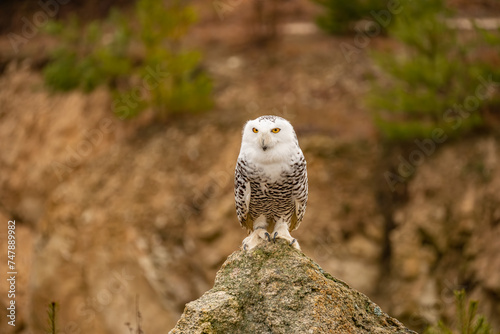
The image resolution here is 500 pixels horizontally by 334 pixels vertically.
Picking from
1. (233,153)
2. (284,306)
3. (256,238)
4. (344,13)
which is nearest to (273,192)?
(256,238)

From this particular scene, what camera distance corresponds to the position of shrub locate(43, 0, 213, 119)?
12.0 meters

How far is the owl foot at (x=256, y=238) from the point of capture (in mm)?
4170

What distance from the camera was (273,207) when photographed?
434cm

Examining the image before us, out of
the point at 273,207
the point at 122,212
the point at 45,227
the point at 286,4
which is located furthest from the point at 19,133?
the point at 273,207

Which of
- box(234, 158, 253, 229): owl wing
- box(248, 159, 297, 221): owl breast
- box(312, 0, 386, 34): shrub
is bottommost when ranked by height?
box(248, 159, 297, 221): owl breast

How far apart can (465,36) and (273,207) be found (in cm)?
938

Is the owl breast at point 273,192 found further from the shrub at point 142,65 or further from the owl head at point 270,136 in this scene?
the shrub at point 142,65

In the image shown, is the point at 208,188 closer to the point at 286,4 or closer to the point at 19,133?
the point at 19,133

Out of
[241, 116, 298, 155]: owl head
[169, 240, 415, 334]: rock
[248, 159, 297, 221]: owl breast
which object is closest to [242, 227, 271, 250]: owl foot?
[248, 159, 297, 221]: owl breast

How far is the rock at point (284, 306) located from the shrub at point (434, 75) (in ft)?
23.1

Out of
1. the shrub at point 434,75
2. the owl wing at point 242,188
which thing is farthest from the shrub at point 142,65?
the owl wing at point 242,188

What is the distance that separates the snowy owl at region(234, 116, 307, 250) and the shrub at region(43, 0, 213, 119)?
25.7 feet

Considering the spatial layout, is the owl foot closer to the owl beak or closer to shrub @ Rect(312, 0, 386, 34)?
the owl beak

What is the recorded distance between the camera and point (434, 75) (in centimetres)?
1003
